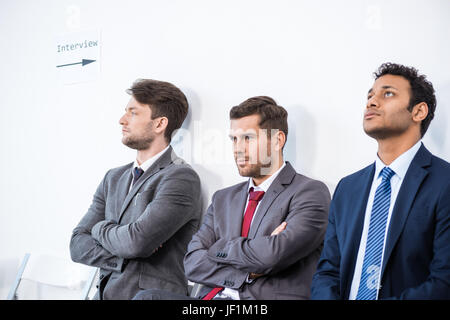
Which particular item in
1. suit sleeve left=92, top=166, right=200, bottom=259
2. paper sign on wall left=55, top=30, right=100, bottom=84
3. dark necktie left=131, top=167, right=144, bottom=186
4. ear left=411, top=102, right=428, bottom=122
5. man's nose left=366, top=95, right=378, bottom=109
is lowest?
suit sleeve left=92, top=166, right=200, bottom=259

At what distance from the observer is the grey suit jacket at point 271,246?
8.74 ft

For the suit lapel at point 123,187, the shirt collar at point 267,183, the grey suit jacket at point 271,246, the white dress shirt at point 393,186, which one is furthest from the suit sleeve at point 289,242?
the suit lapel at point 123,187

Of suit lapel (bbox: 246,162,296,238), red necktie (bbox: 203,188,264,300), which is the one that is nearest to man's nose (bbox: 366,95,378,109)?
suit lapel (bbox: 246,162,296,238)

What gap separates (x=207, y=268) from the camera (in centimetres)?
283

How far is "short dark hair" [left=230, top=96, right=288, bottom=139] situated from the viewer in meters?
3.14

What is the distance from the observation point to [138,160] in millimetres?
3764

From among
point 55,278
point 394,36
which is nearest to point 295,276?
point 394,36

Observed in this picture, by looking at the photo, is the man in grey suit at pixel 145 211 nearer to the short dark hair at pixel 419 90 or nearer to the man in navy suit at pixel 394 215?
the man in navy suit at pixel 394 215

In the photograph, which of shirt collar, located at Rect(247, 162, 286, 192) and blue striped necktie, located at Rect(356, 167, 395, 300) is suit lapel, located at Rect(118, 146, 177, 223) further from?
blue striped necktie, located at Rect(356, 167, 395, 300)

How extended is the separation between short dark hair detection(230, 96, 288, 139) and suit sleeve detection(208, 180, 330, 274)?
463 mm

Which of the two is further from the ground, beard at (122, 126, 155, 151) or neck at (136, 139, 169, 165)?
beard at (122, 126, 155, 151)

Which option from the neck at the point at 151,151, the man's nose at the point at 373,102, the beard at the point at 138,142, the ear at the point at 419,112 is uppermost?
the man's nose at the point at 373,102

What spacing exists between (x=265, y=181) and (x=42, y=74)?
115 inches

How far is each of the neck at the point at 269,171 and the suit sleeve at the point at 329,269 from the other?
1.75ft
